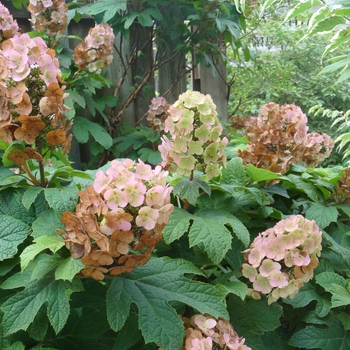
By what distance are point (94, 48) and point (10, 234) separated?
5.24ft

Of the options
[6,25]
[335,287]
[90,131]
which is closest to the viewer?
[335,287]

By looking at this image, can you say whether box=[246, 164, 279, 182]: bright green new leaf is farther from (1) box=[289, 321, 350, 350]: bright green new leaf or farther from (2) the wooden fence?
(2) the wooden fence

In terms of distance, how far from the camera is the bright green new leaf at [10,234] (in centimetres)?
104

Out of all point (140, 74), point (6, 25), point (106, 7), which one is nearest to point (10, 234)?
point (6, 25)

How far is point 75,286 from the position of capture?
3.23 ft

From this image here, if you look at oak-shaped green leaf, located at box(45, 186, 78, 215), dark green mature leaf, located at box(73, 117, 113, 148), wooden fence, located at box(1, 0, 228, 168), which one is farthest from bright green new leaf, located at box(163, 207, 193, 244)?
wooden fence, located at box(1, 0, 228, 168)

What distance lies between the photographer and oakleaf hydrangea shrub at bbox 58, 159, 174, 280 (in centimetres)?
90

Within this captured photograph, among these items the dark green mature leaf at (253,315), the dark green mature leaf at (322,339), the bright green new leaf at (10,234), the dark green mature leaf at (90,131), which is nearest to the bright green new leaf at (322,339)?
the dark green mature leaf at (322,339)

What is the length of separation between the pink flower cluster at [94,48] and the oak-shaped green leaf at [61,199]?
1417 mm

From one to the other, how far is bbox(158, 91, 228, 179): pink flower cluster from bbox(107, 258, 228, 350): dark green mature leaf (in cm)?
32

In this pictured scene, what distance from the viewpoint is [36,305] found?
96 cm

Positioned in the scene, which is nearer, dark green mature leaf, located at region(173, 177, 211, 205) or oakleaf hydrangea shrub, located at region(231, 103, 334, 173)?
dark green mature leaf, located at region(173, 177, 211, 205)

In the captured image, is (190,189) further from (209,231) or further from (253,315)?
(253,315)

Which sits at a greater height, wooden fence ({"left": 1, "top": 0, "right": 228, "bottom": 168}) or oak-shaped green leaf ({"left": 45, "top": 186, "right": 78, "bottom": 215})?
oak-shaped green leaf ({"left": 45, "top": 186, "right": 78, "bottom": 215})
